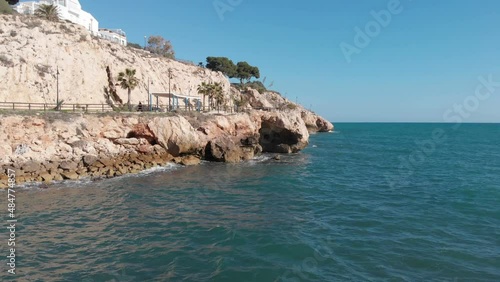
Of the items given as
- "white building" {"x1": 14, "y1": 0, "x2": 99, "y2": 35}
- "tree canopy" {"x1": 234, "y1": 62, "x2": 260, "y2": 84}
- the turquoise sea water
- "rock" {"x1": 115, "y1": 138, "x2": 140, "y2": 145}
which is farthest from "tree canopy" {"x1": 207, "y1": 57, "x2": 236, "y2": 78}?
the turquoise sea water

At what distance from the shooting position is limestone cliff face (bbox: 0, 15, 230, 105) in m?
35.2

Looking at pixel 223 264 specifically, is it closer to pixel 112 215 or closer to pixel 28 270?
pixel 28 270

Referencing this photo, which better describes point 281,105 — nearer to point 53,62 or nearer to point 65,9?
point 65,9

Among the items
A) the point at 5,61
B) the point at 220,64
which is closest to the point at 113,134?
the point at 5,61

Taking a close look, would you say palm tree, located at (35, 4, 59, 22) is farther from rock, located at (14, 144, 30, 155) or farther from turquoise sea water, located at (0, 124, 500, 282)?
turquoise sea water, located at (0, 124, 500, 282)

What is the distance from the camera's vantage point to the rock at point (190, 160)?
3388cm

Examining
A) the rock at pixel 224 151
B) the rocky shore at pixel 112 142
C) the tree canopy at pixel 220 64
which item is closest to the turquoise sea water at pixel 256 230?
the rocky shore at pixel 112 142

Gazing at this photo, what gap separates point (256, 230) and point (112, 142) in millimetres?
20120

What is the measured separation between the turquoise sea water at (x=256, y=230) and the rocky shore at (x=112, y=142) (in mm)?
3142

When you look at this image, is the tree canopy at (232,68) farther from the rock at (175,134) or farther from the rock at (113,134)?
the rock at (113,134)

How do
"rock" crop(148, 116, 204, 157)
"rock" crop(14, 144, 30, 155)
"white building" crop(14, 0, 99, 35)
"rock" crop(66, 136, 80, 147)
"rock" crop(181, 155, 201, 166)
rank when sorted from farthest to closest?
1. "white building" crop(14, 0, 99, 35)
2. "rock" crop(181, 155, 201, 166)
3. "rock" crop(148, 116, 204, 157)
4. "rock" crop(66, 136, 80, 147)
5. "rock" crop(14, 144, 30, 155)

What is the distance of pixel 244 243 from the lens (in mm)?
13516

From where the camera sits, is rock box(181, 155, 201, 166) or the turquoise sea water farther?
rock box(181, 155, 201, 166)

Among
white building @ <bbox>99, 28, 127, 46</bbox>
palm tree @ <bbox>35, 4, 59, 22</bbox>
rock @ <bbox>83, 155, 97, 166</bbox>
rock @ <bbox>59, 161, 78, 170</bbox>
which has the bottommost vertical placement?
rock @ <bbox>59, 161, 78, 170</bbox>
